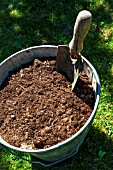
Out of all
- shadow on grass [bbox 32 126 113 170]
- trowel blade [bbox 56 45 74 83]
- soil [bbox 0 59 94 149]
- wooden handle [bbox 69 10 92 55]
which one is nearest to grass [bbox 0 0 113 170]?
shadow on grass [bbox 32 126 113 170]

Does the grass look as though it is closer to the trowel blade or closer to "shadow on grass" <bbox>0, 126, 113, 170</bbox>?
"shadow on grass" <bbox>0, 126, 113, 170</bbox>

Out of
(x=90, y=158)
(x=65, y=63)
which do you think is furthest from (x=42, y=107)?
(x=90, y=158)

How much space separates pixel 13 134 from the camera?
7.38 ft

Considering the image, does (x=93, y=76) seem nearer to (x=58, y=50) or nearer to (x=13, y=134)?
(x=58, y=50)

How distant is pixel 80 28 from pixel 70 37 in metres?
1.51

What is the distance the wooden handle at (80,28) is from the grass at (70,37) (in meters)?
0.94

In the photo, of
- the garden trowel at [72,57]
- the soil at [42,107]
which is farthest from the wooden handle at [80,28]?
the soil at [42,107]

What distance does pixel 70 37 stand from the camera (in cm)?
339

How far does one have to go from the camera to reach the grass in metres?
2.63

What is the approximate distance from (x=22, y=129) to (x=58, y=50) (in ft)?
2.21

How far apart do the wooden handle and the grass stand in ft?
3.10

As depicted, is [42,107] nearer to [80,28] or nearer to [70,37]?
[80,28]

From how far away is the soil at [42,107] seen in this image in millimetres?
2215

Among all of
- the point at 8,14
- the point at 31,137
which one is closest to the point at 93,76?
the point at 31,137
